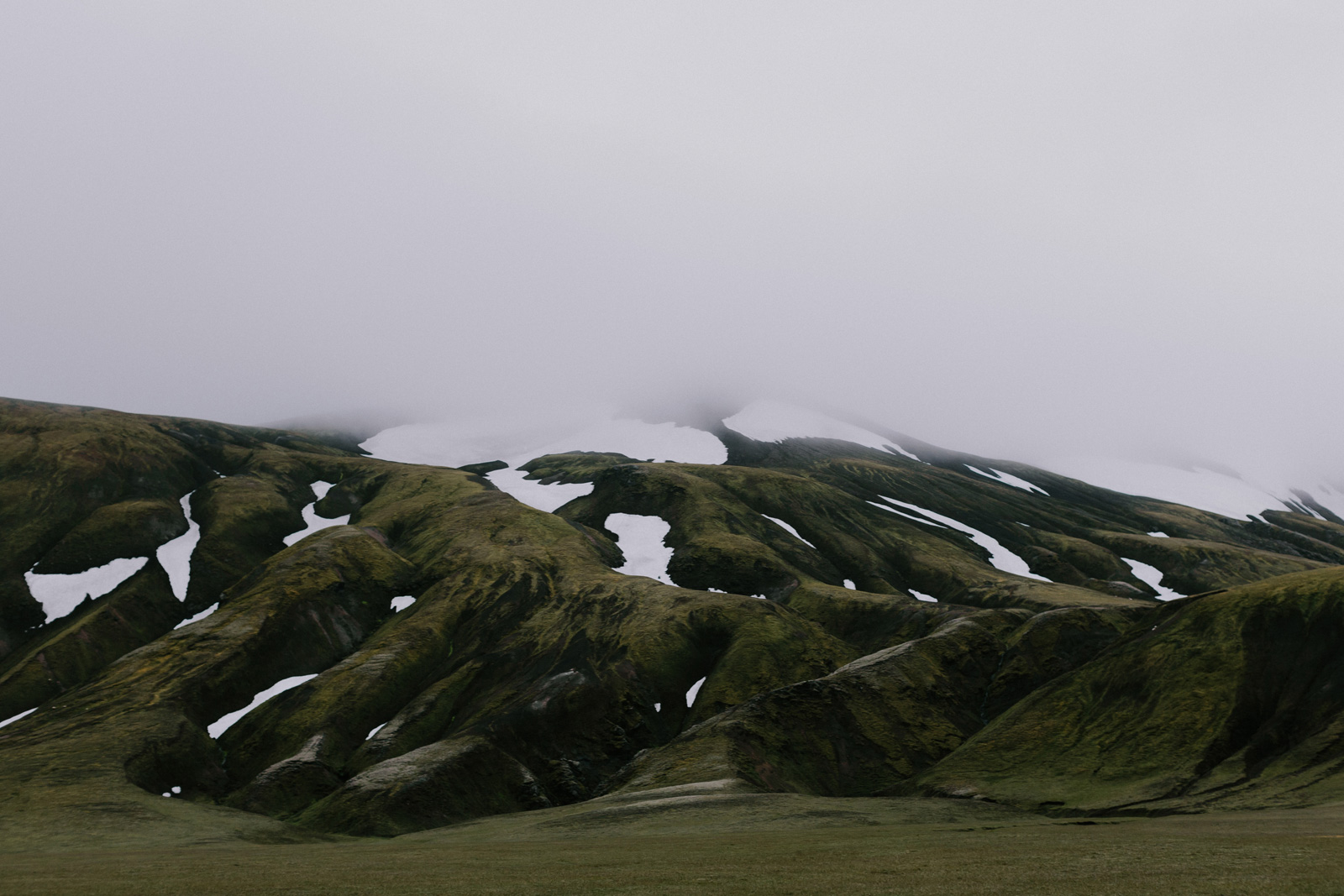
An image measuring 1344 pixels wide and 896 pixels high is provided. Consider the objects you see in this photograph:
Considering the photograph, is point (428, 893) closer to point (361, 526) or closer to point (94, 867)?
point (94, 867)

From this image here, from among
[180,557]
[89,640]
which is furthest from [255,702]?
[180,557]

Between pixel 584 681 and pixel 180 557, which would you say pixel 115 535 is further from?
pixel 584 681

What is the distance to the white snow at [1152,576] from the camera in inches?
6698

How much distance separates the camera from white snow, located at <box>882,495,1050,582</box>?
534 ft

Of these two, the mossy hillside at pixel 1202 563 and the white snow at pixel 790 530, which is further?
the mossy hillside at pixel 1202 563

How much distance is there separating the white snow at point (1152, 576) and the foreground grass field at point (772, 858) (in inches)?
5708

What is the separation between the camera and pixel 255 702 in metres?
97.1

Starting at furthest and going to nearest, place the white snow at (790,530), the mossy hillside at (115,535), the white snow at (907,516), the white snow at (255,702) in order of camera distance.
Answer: the white snow at (907,516) → the white snow at (790,530) → the mossy hillside at (115,535) → the white snow at (255,702)

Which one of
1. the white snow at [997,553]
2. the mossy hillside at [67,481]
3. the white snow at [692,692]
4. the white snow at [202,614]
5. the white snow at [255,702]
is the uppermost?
the mossy hillside at [67,481]

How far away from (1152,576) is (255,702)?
189 metres

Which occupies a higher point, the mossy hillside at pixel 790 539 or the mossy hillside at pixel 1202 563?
the mossy hillside at pixel 790 539

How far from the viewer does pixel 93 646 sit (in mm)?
107625

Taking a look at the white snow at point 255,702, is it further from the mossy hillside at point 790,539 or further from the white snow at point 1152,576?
the white snow at point 1152,576

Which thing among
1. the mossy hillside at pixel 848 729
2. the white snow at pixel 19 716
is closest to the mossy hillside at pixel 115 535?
the white snow at pixel 19 716
